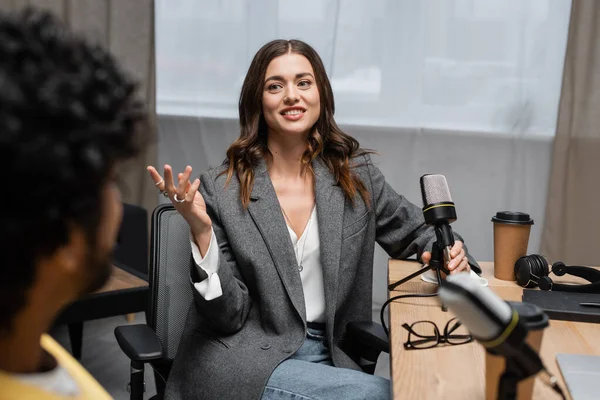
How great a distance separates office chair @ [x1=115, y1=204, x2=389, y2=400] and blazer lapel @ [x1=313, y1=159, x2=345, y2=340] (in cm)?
10

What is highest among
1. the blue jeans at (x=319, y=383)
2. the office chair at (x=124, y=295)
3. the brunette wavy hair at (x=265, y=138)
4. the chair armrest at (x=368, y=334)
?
the brunette wavy hair at (x=265, y=138)

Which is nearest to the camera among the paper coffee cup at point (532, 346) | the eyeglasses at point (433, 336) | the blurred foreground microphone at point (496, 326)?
the blurred foreground microphone at point (496, 326)

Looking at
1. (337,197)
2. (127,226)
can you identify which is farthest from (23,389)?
(127,226)

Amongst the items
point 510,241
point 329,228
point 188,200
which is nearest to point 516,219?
point 510,241

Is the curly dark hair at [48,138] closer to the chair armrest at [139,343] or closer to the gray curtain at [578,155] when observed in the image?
the chair armrest at [139,343]

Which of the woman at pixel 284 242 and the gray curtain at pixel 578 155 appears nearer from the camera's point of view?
the woman at pixel 284 242

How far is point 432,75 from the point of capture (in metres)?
3.33

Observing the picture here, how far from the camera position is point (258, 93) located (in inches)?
73.3

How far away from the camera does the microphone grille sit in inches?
61.9

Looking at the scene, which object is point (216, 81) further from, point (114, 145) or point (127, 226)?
point (114, 145)

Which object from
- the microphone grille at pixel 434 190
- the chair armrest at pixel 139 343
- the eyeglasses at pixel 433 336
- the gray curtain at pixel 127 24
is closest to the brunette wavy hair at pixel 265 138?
the microphone grille at pixel 434 190

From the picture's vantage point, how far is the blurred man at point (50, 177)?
55 centimetres

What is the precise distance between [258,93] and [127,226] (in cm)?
158

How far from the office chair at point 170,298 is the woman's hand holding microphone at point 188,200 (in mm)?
92
